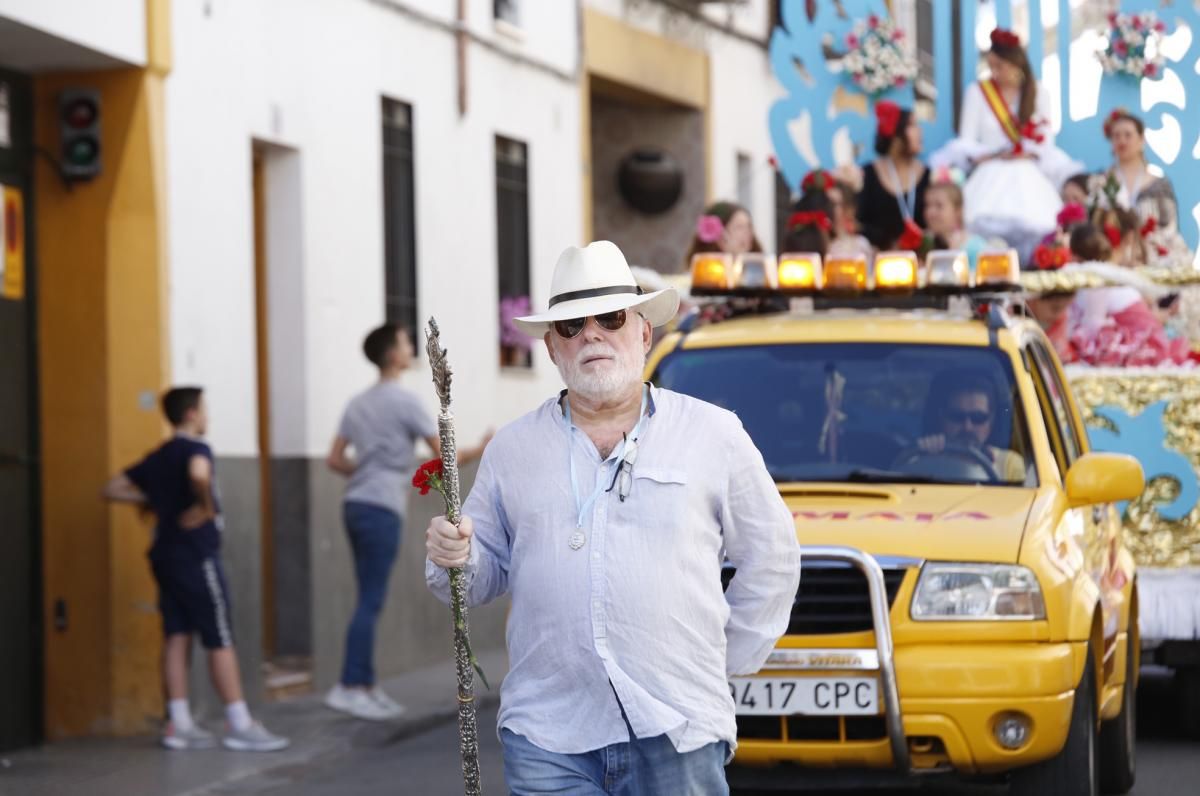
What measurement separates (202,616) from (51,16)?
2.92 m

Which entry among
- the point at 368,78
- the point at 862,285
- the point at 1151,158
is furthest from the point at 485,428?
the point at 862,285

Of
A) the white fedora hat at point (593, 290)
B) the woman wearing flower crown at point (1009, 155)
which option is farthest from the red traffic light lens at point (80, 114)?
the white fedora hat at point (593, 290)

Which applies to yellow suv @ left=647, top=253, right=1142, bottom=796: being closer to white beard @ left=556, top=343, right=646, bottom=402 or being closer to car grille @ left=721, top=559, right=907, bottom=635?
car grille @ left=721, top=559, right=907, bottom=635

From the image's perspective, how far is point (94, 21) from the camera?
12.0 metres

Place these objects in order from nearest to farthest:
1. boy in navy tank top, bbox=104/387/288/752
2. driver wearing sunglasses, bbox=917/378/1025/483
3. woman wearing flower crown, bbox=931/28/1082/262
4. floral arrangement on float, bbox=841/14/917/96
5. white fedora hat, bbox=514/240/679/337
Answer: white fedora hat, bbox=514/240/679/337
driver wearing sunglasses, bbox=917/378/1025/483
boy in navy tank top, bbox=104/387/288/752
woman wearing flower crown, bbox=931/28/1082/262
floral arrangement on float, bbox=841/14/917/96

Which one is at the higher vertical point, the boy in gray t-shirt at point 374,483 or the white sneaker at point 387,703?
the boy in gray t-shirt at point 374,483

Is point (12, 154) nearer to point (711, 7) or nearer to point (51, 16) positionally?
point (51, 16)

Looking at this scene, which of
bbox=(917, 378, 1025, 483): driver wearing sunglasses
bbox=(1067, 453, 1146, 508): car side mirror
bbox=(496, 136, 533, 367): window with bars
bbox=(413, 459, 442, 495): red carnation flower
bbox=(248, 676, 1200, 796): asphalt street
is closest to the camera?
bbox=(413, 459, 442, 495): red carnation flower

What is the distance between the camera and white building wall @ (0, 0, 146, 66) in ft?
37.1

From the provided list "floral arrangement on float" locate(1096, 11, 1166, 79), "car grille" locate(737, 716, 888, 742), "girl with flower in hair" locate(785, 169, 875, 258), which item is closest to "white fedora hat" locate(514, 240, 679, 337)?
"car grille" locate(737, 716, 888, 742)

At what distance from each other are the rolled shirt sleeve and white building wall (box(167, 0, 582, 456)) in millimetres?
7881

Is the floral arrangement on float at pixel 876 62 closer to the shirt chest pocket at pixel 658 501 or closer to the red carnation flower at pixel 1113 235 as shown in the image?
the red carnation flower at pixel 1113 235

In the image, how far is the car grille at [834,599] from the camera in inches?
312

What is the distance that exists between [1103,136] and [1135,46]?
54cm
